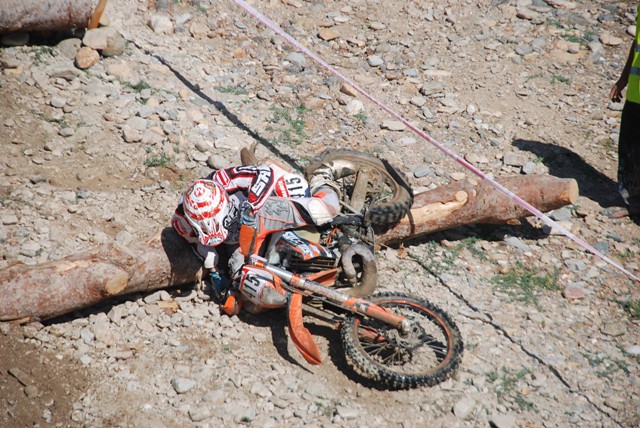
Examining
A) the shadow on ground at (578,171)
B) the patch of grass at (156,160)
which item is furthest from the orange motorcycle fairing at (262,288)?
the shadow on ground at (578,171)

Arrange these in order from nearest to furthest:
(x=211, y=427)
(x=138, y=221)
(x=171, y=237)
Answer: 1. (x=211, y=427)
2. (x=171, y=237)
3. (x=138, y=221)

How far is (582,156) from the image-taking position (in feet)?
28.1

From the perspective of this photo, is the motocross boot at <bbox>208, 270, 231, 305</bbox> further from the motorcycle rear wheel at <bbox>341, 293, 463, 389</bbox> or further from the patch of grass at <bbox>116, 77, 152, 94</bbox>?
the patch of grass at <bbox>116, 77, 152, 94</bbox>

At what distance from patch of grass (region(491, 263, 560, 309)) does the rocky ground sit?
0.02 m

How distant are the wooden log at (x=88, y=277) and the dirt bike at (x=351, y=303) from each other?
69cm

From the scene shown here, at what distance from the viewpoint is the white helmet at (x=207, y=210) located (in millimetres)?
5480

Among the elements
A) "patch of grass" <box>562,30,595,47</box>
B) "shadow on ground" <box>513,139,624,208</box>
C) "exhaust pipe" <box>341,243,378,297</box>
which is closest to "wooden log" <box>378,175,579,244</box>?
"exhaust pipe" <box>341,243,378,297</box>

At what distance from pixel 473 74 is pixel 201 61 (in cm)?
418

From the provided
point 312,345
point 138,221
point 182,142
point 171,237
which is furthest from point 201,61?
point 312,345

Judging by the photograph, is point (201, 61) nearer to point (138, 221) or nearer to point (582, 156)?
point (138, 221)

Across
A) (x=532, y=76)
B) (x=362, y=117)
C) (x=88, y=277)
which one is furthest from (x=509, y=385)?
(x=532, y=76)

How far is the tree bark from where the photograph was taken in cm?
526

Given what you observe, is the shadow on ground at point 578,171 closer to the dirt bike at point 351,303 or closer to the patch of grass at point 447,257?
the patch of grass at point 447,257

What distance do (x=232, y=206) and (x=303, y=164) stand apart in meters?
2.19
